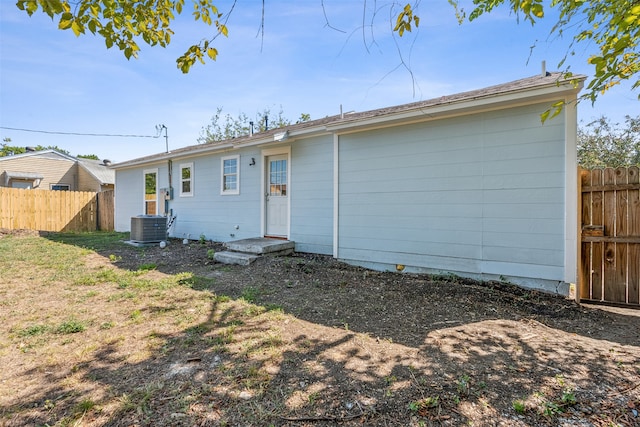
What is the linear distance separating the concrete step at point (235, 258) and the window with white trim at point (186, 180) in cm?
416

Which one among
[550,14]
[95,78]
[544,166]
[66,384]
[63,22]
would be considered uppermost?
[95,78]

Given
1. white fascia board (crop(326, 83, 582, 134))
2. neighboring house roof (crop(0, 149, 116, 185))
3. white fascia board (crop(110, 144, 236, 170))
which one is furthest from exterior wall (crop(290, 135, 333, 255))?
neighboring house roof (crop(0, 149, 116, 185))

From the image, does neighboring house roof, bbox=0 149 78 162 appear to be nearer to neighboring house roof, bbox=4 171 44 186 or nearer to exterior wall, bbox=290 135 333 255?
neighboring house roof, bbox=4 171 44 186

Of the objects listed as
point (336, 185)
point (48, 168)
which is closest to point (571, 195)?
point (336, 185)

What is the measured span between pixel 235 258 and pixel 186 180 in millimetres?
5129

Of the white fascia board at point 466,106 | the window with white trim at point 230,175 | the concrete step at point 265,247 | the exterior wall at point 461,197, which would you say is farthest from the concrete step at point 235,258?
the white fascia board at point 466,106

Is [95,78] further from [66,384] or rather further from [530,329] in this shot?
[530,329]

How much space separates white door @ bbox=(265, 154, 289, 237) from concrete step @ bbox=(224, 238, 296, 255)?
1.78ft

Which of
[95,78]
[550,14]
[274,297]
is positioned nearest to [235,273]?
[274,297]

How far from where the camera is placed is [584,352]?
2648mm

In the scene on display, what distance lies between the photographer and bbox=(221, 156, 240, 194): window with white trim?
28.2 feet

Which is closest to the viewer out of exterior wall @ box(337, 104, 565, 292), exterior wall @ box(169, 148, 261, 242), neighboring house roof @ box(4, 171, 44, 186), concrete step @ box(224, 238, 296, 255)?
exterior wall @ box(337, 104, 565, 292)

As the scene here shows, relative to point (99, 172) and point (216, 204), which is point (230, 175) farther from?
point (99, 172)

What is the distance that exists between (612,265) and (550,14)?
3.35 m
